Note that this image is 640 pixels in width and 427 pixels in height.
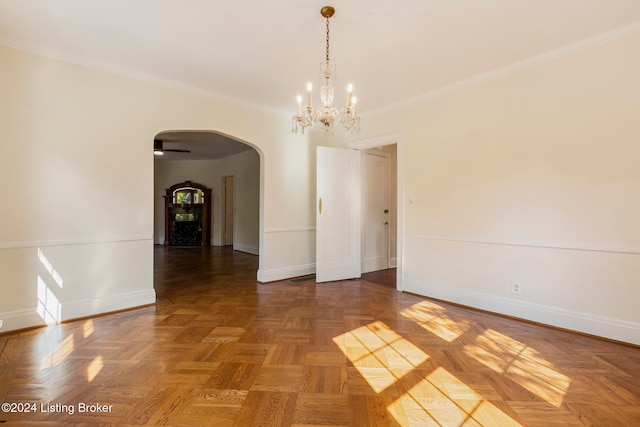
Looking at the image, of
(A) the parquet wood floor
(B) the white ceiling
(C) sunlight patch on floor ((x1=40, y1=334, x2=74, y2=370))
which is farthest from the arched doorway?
(C) sunlight patch on floor ((x1=40, y1=334, x2=74, y2=370))

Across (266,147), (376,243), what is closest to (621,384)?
(376,243)

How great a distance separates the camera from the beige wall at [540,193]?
7.70 ft

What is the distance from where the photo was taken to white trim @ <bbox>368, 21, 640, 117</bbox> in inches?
91.2

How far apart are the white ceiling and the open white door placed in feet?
4.13

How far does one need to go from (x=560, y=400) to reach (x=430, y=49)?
2758mm

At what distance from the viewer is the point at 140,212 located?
10.4 feet

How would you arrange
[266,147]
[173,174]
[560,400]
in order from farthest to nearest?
[173,174] < [266,147] < [560,400]

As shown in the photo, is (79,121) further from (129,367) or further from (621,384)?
(621,384)

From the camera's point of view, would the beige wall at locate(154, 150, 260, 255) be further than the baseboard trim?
Yes

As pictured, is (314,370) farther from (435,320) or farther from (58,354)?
(58,354)

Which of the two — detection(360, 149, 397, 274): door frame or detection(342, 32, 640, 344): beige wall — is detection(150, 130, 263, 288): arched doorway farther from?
detection(342, 32, 640, 344): beige wall

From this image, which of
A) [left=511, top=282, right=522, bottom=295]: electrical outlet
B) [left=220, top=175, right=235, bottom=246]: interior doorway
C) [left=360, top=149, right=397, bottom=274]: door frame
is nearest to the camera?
[left=511, top=282, right=522, bottom=295]: electrical outlet
